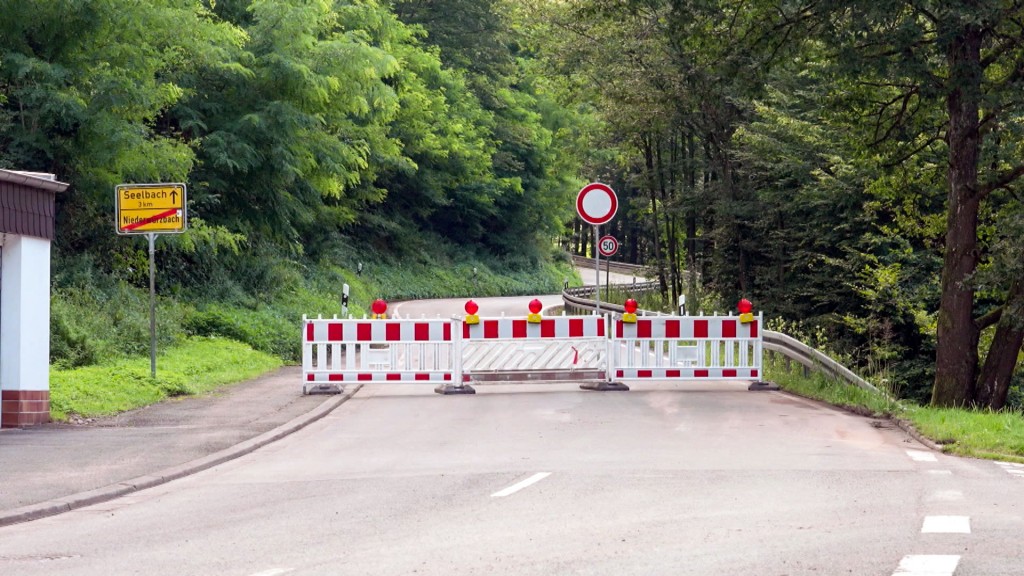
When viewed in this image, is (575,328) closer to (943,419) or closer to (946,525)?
(943,419)

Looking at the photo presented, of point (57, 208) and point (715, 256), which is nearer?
point (57, 208)

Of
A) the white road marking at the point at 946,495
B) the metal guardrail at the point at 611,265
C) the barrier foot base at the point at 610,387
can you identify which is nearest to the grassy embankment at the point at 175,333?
the barrier foot base at the point at 610,387

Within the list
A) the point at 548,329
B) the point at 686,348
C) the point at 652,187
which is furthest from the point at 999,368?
the point at 652,187

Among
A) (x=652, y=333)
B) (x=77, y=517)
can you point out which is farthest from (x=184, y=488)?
(x=652, y=333)

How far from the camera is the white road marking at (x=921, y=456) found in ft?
40.4

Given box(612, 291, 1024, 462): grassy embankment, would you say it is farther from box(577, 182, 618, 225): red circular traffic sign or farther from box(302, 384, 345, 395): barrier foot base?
box(302, 384, 345, 395): barrier foot base

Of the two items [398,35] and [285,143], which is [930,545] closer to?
[285,143]

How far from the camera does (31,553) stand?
8047mm

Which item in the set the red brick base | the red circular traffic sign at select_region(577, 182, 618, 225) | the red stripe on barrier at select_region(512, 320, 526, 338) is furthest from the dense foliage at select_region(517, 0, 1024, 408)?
the red brick base

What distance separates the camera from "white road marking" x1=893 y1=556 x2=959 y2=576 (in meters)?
6.79

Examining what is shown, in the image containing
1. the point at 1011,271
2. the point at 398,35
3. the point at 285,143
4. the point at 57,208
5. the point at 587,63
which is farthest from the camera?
the point at 398,35

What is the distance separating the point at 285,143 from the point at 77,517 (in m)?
22.5

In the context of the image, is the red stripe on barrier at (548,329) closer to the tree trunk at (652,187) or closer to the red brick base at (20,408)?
the red brick base at (20,408)

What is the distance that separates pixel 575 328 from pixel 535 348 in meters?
0.69
